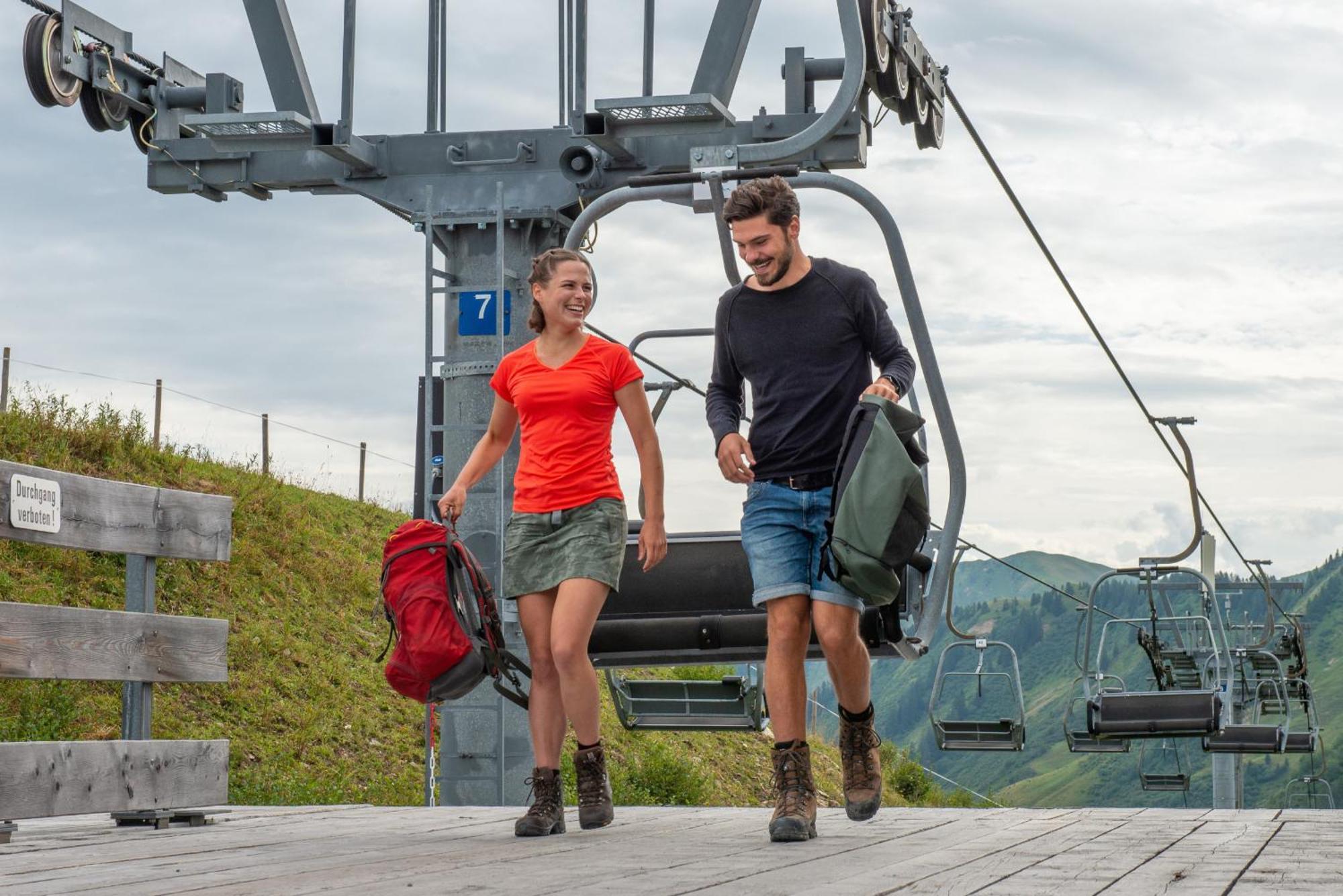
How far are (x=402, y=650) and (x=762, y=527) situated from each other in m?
1.15

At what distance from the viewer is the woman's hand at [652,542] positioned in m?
5.54

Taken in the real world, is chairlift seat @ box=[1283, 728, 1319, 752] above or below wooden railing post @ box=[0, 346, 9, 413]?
below

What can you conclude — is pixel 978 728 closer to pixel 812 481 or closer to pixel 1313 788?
pixel 812 481

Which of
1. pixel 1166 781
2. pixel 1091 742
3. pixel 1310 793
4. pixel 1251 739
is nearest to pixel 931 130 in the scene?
pixel 1091 742

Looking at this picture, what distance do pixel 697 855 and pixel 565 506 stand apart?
126cm

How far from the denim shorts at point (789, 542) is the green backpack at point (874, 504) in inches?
7.0

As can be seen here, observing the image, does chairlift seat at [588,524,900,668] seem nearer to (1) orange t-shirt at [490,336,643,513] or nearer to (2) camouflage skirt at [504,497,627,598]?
(2) camouflage skirt at [504,497,627,598]

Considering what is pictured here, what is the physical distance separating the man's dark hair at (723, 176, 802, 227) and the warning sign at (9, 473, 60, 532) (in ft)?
7.60

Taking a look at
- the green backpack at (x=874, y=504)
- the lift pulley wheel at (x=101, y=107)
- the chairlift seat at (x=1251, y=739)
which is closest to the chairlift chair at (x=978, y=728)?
the chairlift seat at (x=1251, y=739)

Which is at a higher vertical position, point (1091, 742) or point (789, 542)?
point (789, 542)

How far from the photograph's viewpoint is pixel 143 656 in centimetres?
623

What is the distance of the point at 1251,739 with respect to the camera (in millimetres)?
19906

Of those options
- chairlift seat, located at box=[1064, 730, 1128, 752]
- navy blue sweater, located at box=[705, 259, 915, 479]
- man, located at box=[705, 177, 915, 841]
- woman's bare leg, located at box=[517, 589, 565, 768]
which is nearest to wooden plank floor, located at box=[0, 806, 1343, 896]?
woman's bare leg, located at box=[517, 589, 565, 768]

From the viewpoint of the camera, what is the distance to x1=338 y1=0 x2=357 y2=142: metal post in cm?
1149
